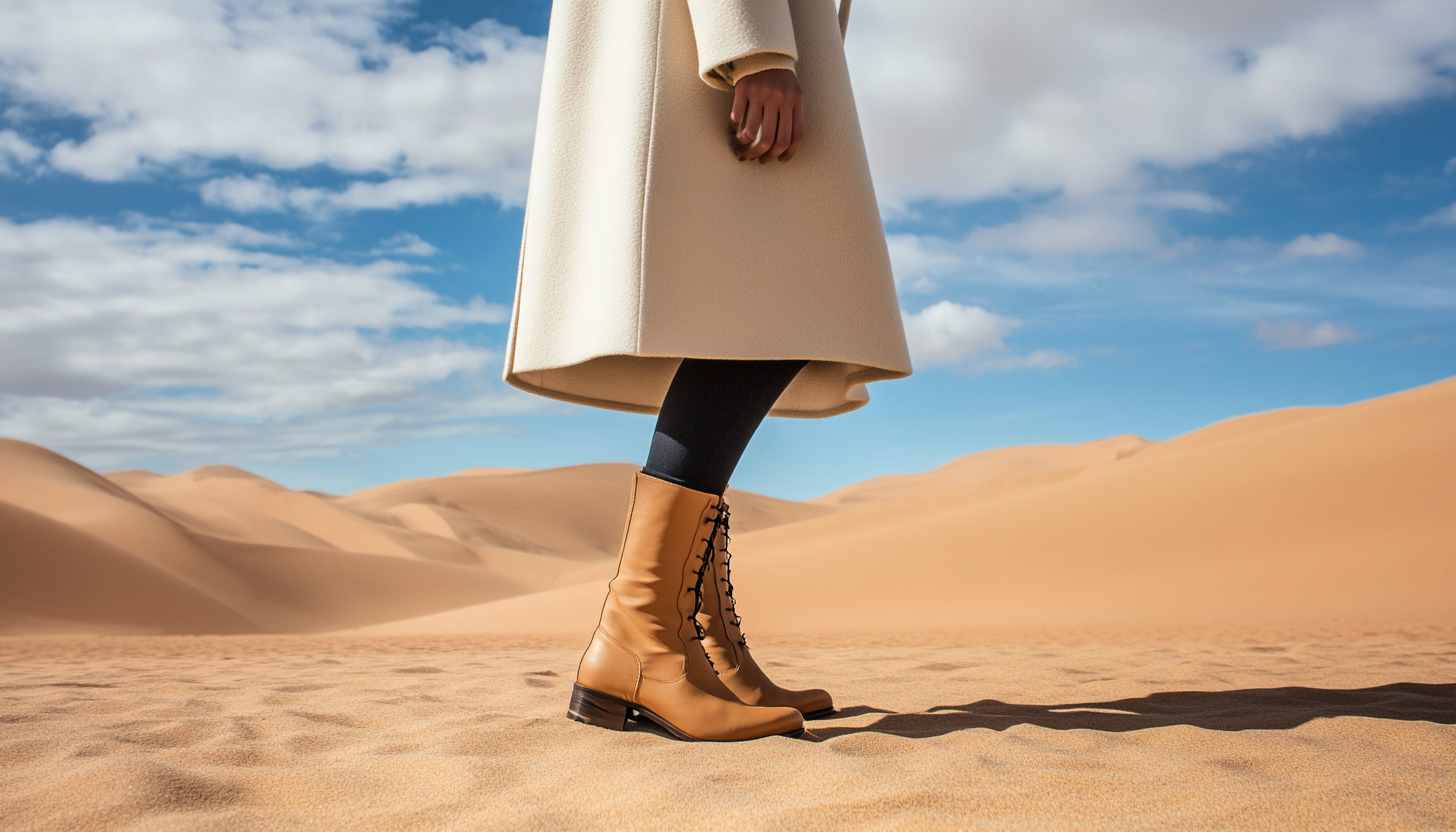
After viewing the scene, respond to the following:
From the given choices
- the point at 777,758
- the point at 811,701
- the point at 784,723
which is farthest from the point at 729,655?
the point at 777,758

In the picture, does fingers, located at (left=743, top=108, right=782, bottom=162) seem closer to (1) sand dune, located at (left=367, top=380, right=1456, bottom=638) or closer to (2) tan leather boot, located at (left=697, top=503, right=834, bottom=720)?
(2) tan leather boot, located at (left=697, top=503, right=834, bottom=720)

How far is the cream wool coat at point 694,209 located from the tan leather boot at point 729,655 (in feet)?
1.60

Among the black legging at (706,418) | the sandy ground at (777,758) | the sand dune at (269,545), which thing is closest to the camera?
the sandy ground at (777,758)

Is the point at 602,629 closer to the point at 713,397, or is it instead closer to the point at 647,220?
the point at 713,397

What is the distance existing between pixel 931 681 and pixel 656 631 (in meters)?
1.36

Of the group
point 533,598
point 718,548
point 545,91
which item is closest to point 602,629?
point 718,548

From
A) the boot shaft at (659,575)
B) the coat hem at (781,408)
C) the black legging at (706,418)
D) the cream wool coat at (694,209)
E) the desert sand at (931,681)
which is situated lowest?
the desert sand at (931,681)

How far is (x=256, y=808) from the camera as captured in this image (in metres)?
1.18

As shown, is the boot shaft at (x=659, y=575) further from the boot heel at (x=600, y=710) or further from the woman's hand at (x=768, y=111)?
the woman's hand at (x=768, y=111)

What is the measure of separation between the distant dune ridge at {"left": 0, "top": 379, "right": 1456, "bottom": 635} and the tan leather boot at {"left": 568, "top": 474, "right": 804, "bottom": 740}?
17.4 feet

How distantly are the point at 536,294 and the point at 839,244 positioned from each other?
644 mm

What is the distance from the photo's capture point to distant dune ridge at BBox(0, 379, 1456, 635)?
23.5ft

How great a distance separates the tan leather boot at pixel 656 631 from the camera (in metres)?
1.67

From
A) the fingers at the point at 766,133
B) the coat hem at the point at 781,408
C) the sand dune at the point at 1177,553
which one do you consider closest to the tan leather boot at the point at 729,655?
the coat hem at the point at 781,408
